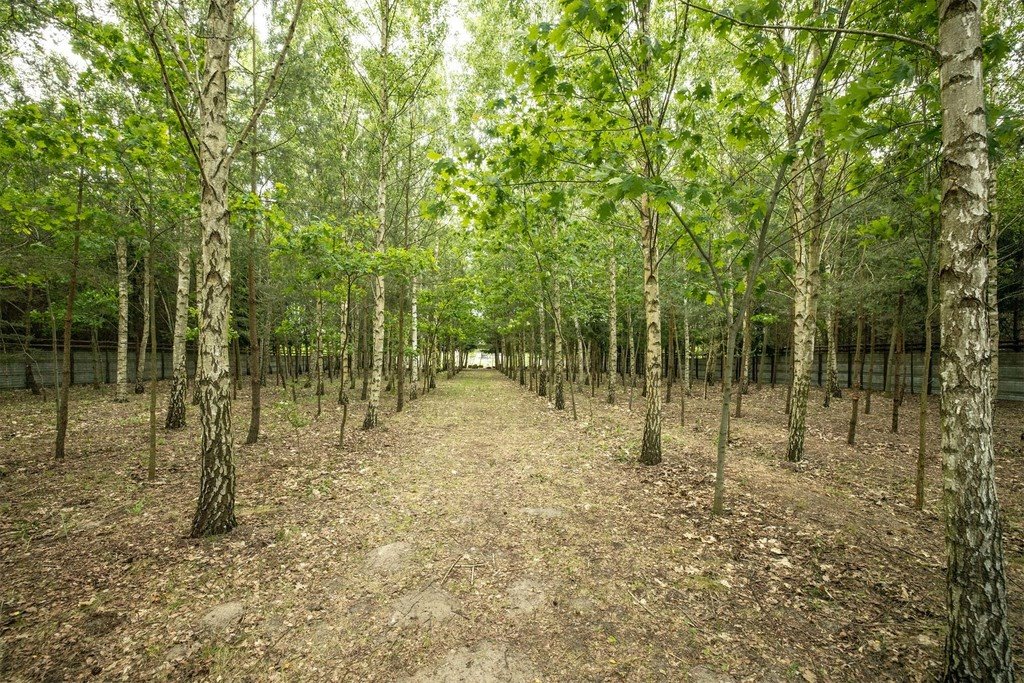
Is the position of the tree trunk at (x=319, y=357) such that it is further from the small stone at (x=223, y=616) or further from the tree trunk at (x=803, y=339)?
the tree trunk at (x=803, y=339)

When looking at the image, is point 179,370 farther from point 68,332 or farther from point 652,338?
point 652,338

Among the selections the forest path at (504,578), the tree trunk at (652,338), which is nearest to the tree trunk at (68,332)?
the forest path at (504,578)

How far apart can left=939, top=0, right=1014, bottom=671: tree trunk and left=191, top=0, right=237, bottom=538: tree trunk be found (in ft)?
23.3

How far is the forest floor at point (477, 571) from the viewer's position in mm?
3352

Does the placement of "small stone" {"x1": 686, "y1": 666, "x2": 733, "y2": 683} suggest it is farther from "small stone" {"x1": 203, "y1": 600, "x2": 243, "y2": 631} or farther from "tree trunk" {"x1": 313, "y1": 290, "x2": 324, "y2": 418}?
"tree trunk" {"x1": 313, "y1": 290, "x2": 324, "y2": 418}

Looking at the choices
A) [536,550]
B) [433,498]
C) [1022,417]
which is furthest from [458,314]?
[1022,417]

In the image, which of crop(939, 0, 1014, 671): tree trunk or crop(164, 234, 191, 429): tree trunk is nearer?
crop(939, 0, 1014, 671): tree trunk

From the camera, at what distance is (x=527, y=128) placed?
6285mm

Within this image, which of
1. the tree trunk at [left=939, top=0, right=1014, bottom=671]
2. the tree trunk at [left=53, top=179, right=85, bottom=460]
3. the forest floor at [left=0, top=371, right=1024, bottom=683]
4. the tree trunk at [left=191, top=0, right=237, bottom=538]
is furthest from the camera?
the tree trunk at [left=53, top=179, right=85, bottom=460]

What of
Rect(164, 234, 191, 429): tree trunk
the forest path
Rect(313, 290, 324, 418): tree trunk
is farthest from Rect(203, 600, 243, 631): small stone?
Rect(313, 290, 324, 418): tree trunk

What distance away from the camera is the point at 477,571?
468cm

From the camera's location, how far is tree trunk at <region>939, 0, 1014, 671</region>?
2725 mm

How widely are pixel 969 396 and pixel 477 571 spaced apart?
4.63 meters

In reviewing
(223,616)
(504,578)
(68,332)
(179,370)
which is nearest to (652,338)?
(504,578)
